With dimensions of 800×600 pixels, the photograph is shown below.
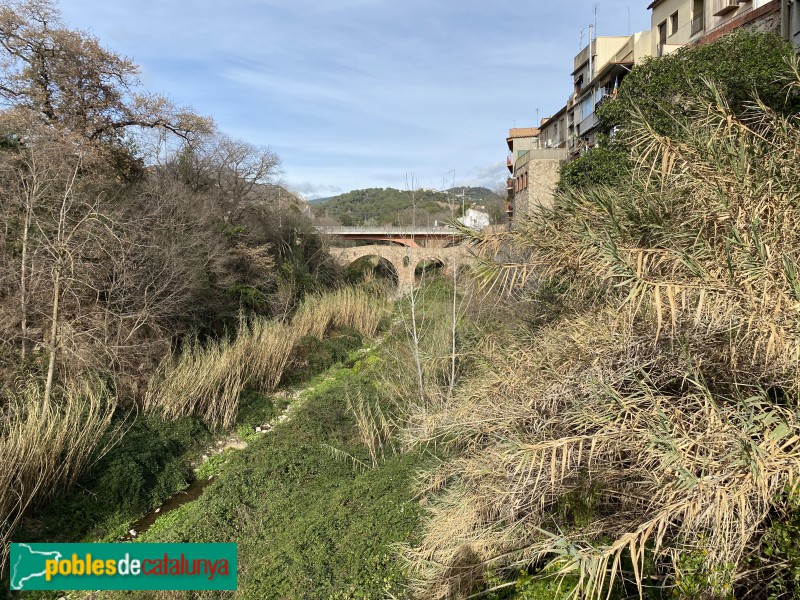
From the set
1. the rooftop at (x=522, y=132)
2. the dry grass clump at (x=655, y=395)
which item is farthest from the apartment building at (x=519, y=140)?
the dry grass clump at (x=655, y=395)

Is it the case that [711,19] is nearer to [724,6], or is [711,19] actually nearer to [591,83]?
[724,6]

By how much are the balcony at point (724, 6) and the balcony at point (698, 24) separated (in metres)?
0.71

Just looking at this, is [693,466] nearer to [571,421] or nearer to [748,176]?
[571,421]

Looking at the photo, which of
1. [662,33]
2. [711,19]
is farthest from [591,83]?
[711,19]

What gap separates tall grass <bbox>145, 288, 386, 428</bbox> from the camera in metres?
9.62

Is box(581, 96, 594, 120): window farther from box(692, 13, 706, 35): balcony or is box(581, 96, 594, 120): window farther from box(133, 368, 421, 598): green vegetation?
box(133, 368, 421, 598): green vegetation

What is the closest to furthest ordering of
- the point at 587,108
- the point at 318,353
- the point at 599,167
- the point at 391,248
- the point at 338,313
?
the point at 599,167 < the point at 318,353 < the point at 338,313 < the point at 587,108 < the point at 391,248

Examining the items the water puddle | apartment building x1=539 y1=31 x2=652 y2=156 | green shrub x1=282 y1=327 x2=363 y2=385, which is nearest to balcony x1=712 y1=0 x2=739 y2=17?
apartment building x1=539 y1=31 x2=652 y2=156

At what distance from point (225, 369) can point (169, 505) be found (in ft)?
10.6

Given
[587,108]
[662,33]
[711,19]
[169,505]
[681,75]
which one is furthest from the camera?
[587,108]

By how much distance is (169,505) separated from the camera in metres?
7.73

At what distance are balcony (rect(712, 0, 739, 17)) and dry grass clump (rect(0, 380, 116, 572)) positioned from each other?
1666 centimetres

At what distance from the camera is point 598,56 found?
24.6m

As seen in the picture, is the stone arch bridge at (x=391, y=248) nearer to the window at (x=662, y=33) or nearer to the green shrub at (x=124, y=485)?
the green shrub at (x=124, y=485)
